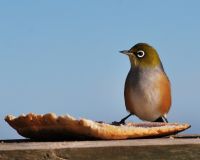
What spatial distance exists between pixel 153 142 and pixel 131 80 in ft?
5.26

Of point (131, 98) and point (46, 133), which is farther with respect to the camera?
point (131, 98)

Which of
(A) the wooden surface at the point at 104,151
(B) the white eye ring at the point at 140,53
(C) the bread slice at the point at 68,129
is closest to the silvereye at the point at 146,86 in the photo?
(B) the white eye ring at the point at 140,53

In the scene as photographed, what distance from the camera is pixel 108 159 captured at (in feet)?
6.32

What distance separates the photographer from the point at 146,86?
3574mm

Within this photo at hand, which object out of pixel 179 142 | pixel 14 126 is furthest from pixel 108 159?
pixel 14 126

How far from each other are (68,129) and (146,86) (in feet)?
4.84

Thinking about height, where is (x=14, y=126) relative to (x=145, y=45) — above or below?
below

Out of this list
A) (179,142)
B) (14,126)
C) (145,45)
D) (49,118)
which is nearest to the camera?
(179,142)

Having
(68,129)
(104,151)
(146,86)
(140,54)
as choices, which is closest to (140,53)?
(140,54)

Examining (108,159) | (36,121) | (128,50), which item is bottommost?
(108,159)

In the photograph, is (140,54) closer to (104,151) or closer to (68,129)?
(68,129)

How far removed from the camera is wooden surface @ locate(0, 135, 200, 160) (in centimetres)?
191

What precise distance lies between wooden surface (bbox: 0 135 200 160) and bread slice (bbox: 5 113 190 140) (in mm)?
155

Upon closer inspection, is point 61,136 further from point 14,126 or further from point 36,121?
point 14,126
